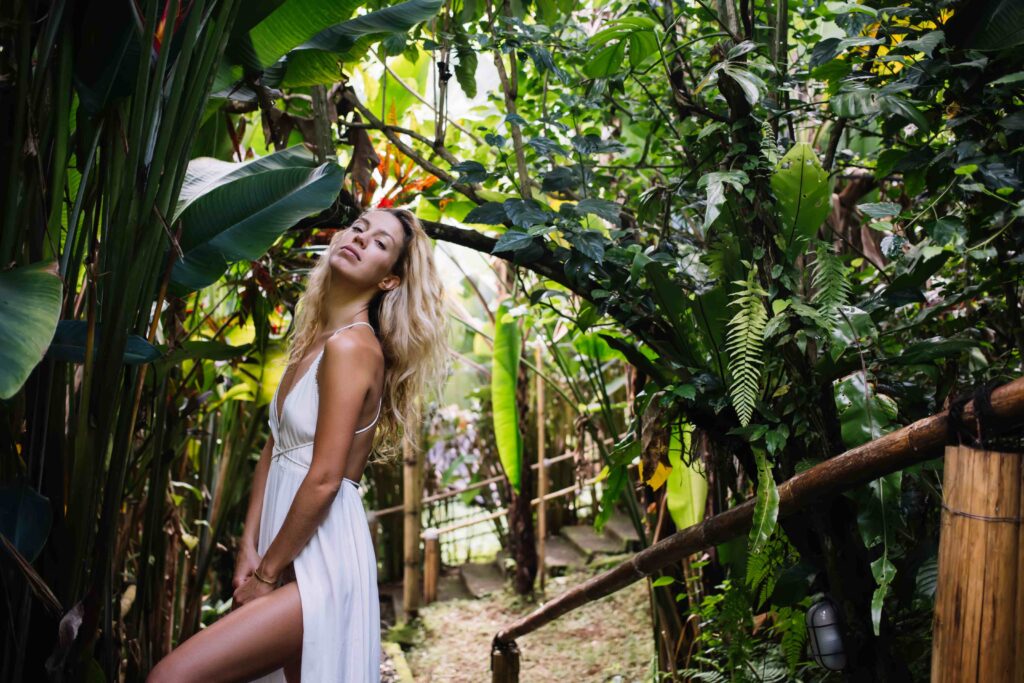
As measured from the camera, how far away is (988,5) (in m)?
1.61

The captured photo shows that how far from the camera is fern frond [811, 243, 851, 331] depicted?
1.63 metres

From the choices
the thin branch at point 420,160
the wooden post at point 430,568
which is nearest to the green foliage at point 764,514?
the thin branch at point 420,160

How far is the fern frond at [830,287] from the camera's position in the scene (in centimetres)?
163

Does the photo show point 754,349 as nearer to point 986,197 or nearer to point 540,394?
point 986,197

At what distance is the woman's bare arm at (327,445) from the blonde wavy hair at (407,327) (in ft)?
0.55

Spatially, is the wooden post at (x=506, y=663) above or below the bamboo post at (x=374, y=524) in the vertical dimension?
below

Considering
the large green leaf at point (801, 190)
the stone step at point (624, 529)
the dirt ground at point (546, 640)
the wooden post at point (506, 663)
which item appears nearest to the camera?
the large green leaf at point (801, 190)

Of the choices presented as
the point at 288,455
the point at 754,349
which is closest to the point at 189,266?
the point at 288,455

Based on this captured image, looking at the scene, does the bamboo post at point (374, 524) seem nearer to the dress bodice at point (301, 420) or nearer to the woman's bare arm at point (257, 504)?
the woman's bare arm at point (257, 504)

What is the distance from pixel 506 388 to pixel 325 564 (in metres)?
2.32

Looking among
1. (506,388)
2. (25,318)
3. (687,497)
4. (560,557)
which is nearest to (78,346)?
(25,318)

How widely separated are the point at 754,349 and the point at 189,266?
1188mm

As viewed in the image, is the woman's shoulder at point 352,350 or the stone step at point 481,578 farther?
the stone step at point 481,578

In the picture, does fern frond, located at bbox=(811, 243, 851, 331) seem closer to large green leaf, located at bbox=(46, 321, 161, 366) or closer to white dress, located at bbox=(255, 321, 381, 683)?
white dress, located at bbox=(255, 321, 381, 683)
